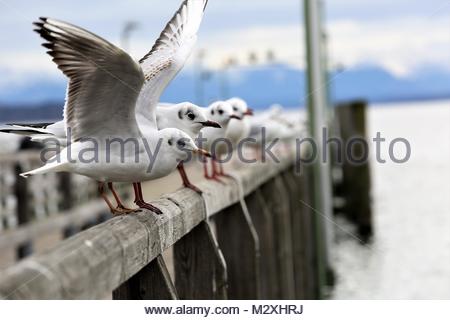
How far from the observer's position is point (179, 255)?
2.87m

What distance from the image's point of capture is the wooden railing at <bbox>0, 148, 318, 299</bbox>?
1464 millimetres

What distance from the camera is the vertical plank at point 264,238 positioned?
4.72 m

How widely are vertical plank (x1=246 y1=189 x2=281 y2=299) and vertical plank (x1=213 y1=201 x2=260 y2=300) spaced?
1.89ft

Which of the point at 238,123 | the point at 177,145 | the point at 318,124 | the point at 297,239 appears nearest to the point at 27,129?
the point at 177,145

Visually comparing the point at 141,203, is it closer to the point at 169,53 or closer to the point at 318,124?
the point at 169,53

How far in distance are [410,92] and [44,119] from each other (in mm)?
2027

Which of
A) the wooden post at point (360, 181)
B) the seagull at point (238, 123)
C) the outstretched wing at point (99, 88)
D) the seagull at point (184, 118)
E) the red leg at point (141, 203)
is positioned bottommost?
the wooden post at point (360, 181)

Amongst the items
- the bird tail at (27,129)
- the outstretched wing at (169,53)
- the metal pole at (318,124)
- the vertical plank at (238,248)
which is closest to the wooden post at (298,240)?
the metal pole at (318,124)

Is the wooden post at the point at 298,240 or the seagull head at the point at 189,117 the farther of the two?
the wooden post at the point at 298,240

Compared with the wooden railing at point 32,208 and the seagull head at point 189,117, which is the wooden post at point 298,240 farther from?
the seagull head at point 189,117

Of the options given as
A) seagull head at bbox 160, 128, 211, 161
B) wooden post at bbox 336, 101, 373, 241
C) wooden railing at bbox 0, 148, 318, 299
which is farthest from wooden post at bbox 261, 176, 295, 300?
wooden post at bbox 336, 101, 373, 241

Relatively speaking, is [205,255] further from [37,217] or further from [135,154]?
[37,217]

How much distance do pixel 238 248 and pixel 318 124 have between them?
5161 millimetres

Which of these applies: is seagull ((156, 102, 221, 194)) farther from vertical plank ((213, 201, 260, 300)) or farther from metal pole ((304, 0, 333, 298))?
metal pole ((304, 0, 333, 298))
